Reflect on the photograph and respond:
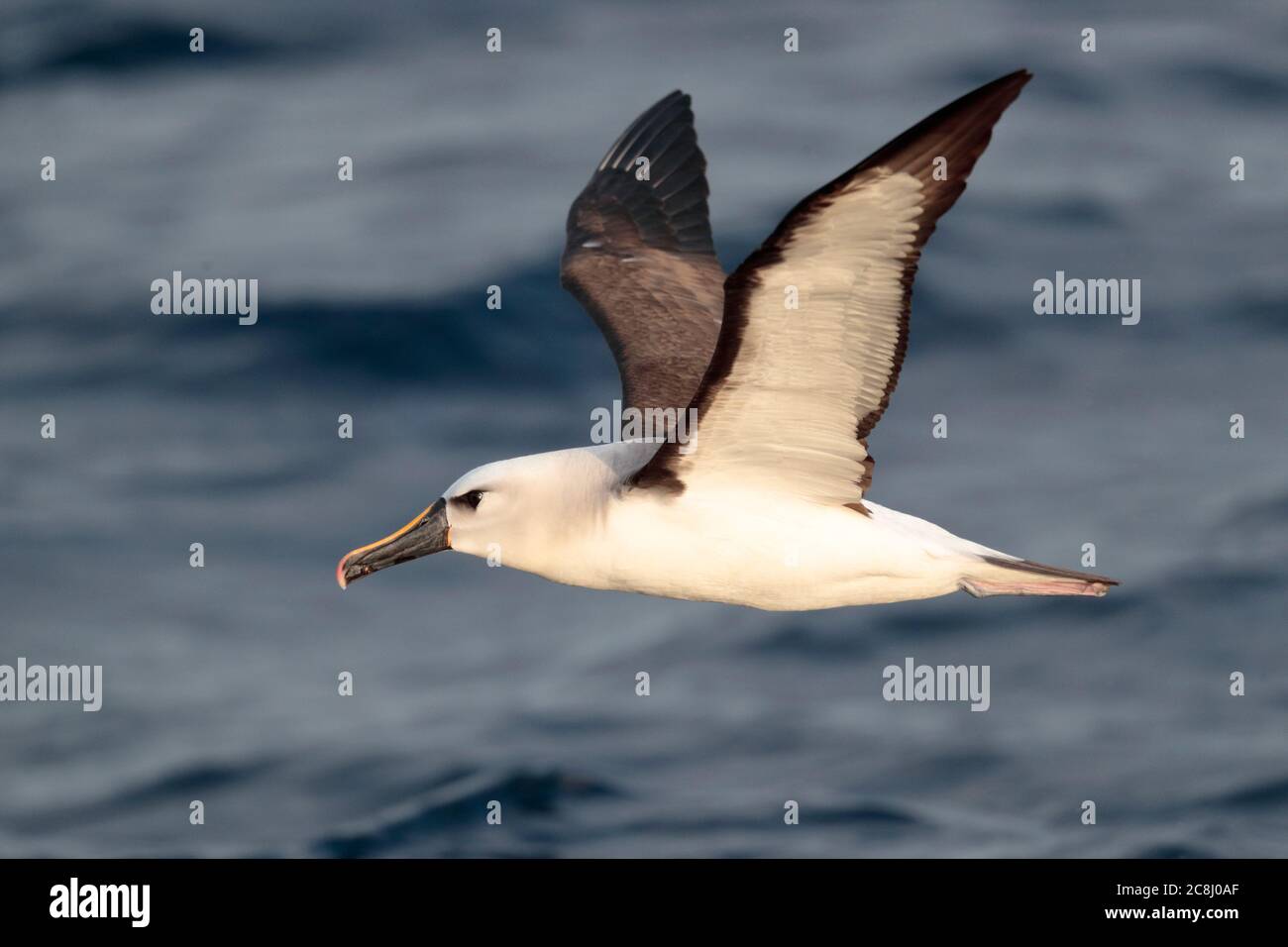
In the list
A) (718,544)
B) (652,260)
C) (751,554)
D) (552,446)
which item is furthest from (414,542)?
(552,446)

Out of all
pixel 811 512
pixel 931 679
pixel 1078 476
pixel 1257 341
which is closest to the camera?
pixel 811 512

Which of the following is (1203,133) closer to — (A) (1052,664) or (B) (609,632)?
(A) (1052,664)

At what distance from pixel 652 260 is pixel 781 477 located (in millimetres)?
3353

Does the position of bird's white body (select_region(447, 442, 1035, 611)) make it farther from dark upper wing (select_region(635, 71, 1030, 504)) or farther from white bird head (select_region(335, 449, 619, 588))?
dark upper wing (select_region(635, 71, 1030, 504))

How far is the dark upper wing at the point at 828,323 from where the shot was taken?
7.88m

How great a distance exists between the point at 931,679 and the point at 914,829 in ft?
5.69

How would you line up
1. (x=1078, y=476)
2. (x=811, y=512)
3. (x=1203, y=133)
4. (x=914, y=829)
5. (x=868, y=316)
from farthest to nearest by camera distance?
(x=1203, y=133) → (x=1078, y=476) → (x=914, y=829) → (x=811, y=512) → (x=868, y=316)

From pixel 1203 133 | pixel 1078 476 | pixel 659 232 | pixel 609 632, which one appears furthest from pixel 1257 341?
pixel 659 232

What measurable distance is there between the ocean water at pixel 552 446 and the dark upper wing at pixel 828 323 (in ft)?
21.2

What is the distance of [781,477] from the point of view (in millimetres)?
9555

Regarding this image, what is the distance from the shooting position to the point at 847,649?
17156 mm

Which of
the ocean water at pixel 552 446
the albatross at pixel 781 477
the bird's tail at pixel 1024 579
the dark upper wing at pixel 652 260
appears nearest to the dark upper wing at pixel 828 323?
the albatross at pixel 781 477

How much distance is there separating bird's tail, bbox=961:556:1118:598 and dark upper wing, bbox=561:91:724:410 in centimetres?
207

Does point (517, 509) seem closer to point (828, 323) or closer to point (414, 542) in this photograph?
point (414, 542)
